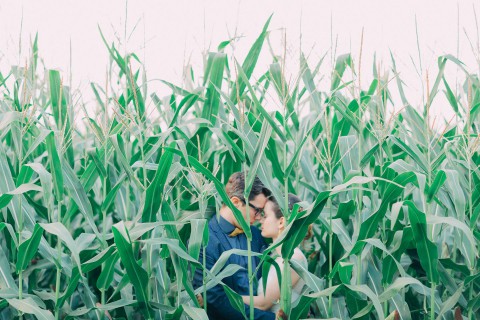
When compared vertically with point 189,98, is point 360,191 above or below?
below

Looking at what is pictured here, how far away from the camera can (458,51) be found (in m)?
4.20

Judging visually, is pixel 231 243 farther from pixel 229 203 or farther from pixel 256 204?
pixel 229 203

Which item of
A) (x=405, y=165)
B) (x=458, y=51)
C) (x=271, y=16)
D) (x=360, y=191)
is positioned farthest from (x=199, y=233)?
(x=458, y=51)

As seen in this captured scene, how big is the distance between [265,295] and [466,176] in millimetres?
1328

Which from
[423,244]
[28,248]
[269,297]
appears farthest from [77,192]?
[423,244]

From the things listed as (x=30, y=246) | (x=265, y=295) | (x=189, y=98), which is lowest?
(x=265, y=295)

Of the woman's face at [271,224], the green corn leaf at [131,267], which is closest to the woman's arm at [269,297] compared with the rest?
the woman's face at [271,224]

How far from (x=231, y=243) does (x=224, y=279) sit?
0.69 feet

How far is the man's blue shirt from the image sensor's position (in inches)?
143

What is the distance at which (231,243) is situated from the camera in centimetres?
387

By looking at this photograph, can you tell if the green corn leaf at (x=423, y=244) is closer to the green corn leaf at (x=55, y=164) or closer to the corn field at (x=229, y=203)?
the corn field at (x=229, y=203)

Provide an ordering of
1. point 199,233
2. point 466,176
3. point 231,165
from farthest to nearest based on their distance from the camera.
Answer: point 231,165 → point 466,176 → point 199,233

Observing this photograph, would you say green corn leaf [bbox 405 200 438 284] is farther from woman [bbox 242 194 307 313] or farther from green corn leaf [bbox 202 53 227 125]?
green corn leaf [bbox 202 53 227 125]

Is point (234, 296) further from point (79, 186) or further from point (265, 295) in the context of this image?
point (79, 186)
